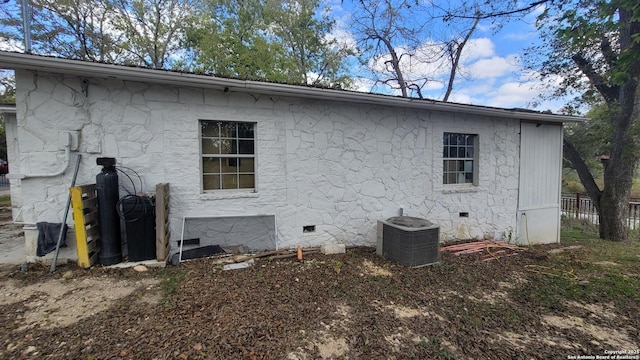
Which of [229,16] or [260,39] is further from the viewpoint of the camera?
[229,16]

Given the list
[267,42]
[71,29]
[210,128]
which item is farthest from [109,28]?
[210,128]

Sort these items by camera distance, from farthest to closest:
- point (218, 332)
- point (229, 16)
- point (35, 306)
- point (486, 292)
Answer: point (229, 16), point (486, 292), point (35, 306), point (218, 332)

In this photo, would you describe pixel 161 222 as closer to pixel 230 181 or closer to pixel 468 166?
pixel 230 181

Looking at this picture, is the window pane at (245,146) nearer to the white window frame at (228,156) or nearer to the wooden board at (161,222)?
the white window frame at (228,156)

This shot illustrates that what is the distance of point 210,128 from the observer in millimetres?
4637

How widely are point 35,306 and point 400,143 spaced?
608 cm

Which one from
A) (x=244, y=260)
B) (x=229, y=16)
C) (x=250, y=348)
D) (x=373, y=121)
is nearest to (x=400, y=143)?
(x=373, y=121)

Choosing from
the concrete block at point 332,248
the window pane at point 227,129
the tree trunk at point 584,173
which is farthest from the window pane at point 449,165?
the tree trunk at point 584,173

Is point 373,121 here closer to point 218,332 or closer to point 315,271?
point 315,271

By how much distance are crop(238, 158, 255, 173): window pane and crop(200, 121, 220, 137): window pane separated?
64cm

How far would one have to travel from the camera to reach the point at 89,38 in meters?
11.9

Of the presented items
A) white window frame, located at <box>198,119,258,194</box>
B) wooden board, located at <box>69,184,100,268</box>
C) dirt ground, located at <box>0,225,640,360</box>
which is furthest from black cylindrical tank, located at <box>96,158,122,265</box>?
white window frame, located at <box>198,119,258,194</box>

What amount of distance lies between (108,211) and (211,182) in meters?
1.51

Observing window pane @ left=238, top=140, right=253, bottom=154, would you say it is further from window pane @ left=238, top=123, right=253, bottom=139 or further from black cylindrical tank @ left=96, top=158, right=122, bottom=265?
black cylindrical tank @ left=96, top=158, right=122, bottom=265
